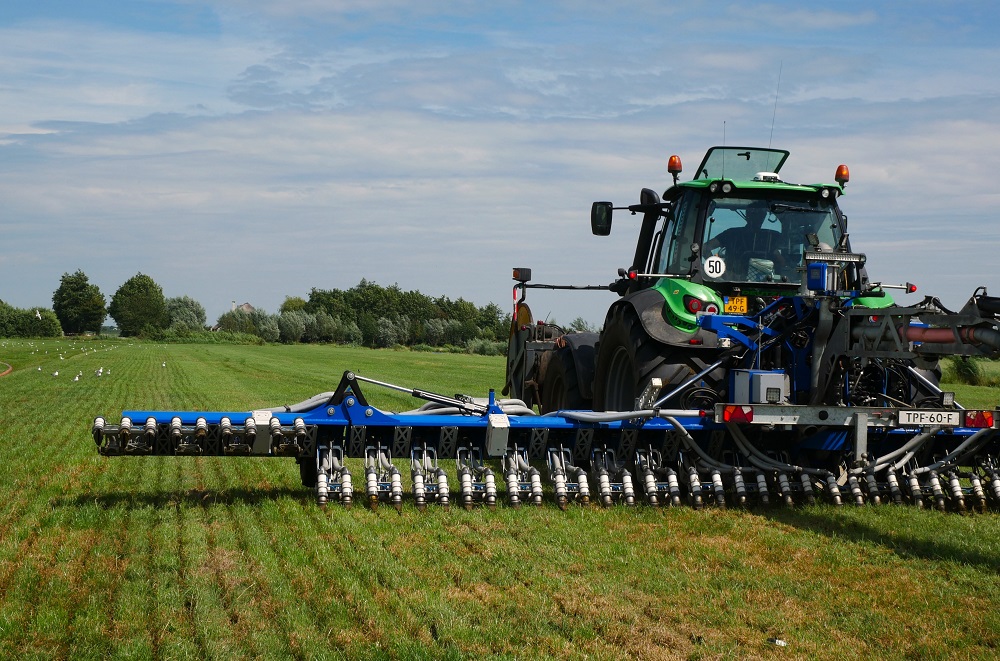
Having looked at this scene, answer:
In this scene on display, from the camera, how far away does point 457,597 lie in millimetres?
4895

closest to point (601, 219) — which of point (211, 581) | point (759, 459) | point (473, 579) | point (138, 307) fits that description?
point (759, 459)

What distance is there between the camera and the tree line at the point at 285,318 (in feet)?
302

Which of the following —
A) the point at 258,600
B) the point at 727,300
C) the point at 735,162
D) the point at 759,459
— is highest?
the point at 735,162

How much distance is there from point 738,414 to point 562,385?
10.8ft

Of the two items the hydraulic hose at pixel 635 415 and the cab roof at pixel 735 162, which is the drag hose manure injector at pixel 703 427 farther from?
the cab roof at pixel 735 162

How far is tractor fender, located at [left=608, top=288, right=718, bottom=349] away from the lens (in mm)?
7629

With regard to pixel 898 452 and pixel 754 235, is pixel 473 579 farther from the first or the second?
pixel 754 235

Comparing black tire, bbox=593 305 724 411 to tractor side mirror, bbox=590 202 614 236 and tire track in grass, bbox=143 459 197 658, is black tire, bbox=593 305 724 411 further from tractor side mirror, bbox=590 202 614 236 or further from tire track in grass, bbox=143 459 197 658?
tire track in grass, bbox=143 459 197 658

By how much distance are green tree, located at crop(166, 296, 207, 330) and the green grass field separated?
11370 centimetres

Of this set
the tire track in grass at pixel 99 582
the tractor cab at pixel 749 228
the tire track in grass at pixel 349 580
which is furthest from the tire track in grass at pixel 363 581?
the tractor cab at pixel 749 228

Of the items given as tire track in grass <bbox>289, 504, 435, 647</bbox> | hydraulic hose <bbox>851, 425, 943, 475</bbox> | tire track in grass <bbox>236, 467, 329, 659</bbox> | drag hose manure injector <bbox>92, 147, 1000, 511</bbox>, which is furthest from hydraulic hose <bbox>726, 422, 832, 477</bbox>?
tire track in grass <bbox>236, 467, 329, 659</bbox>

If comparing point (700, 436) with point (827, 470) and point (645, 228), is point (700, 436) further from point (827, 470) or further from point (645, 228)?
point (645, 228)

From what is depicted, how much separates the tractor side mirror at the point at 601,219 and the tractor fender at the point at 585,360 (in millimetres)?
1095

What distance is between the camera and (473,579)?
5.23 metres
